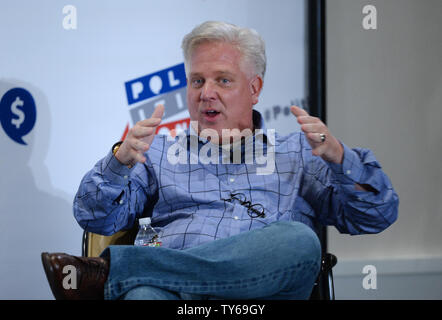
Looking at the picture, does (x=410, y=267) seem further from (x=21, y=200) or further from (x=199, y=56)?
(x=21, y=200)

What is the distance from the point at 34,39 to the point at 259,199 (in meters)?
1.30

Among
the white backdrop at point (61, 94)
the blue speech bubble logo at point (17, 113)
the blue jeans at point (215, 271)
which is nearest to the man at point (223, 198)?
the blue jeans at point (215, 271)

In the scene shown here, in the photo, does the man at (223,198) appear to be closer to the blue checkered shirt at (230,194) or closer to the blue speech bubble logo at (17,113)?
the blue checkered shirt at (230,194)

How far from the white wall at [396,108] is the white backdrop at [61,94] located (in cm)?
60

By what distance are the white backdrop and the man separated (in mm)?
537

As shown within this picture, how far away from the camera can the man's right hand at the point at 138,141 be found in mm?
1454

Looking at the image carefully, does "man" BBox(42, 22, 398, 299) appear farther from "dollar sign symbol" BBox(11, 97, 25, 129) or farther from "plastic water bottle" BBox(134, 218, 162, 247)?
"dollar sign symbol" BBox(11, 97, 25, 129)

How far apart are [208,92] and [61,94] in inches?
32.7

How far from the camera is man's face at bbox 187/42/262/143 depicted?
183 centimetres

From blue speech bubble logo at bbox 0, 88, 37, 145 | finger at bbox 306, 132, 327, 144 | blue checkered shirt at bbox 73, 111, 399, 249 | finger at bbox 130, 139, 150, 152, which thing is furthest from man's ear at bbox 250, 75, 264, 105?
blue speech bubble logo at bbox 0, 88, 37, 145

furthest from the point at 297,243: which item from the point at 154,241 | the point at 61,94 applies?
the point at 61,94
